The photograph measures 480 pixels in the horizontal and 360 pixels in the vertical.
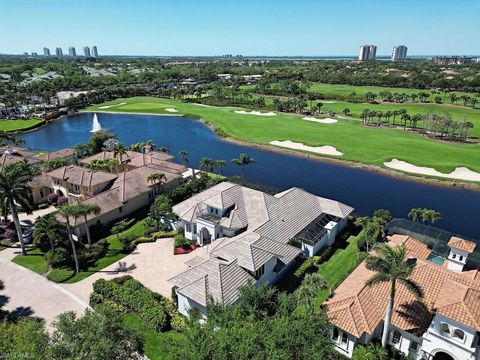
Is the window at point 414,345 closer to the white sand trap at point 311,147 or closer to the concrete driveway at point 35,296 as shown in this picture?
the concrete driveway at point 35,296

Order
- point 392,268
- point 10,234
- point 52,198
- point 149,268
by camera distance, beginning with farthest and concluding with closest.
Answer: point 52,198, point 10,234, point 149,268, point 392,268

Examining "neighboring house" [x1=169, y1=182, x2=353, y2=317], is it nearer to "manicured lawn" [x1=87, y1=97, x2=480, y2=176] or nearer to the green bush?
the green bush

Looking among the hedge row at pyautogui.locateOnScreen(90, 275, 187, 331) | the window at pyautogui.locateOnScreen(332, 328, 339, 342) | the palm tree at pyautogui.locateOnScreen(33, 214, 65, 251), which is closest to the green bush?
the palm tree at pyautogui.locateOnScreen(33, 214, 65, 251)

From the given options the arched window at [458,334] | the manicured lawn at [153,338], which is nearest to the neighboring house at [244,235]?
the manicured lawn at [153,338]

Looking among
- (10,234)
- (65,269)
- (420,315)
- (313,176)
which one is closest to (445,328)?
(420,315)

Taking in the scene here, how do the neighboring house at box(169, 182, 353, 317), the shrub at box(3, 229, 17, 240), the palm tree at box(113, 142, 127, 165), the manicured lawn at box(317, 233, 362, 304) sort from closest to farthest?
the neighboring house at box(169, 182, 353, 317) → the manicured lawn at box(317, 233, 362, 304) → the shrub at box(3, 229, 17, 240) → the palm tree at box(113, 142, 127, 165)

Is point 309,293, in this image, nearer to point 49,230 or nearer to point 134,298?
point 134,298
